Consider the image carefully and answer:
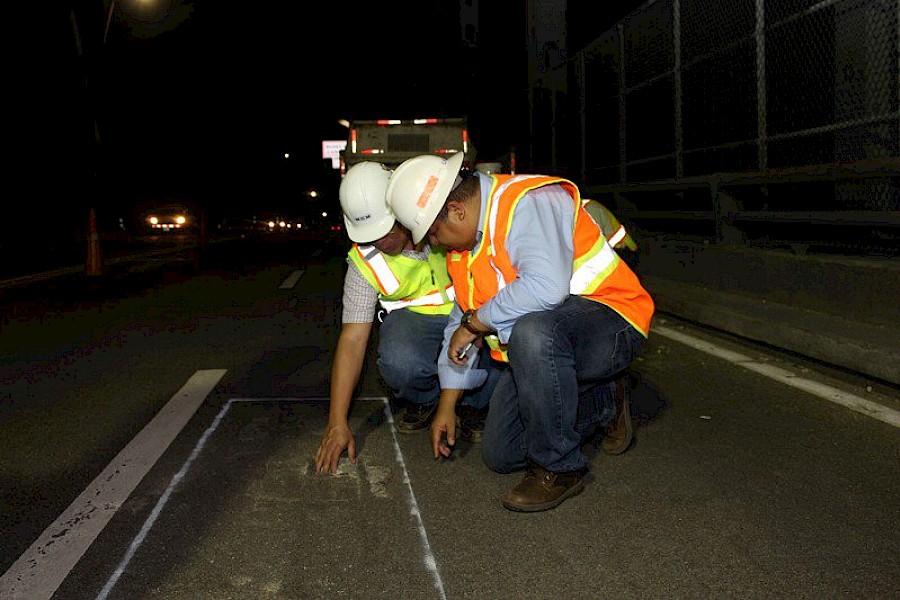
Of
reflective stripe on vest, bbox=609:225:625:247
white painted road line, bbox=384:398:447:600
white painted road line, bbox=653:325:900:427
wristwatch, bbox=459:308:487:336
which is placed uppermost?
reflective stripe on vest, bbox=609:225:625:247

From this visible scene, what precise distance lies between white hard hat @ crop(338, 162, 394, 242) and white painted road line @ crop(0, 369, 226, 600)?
4.84 ft

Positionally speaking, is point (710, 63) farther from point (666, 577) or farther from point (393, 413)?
point (666, 577)

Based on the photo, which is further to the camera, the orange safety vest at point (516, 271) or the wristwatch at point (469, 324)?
the wristwatch at point (469, 324)

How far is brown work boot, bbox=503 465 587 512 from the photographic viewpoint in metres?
3.81

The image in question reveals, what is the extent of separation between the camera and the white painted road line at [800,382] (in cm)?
527

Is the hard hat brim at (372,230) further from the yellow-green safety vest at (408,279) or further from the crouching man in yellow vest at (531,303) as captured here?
the crouching man in yellow vest at (531,303)

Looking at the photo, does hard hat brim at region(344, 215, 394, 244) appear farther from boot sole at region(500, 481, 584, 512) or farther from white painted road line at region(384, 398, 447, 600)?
boot sole at region(500, 481, 584, 512)

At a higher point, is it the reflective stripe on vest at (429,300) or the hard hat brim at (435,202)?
the hard hat brim at (435,202)

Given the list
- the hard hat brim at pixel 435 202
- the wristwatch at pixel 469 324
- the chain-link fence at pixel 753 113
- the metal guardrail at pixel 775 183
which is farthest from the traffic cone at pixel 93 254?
the hard hat brim at pixel 435 202

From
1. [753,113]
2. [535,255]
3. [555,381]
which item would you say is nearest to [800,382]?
[555,381]

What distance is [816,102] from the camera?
1007cm

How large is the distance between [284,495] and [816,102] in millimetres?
8131

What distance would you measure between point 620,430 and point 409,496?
119 centimetres

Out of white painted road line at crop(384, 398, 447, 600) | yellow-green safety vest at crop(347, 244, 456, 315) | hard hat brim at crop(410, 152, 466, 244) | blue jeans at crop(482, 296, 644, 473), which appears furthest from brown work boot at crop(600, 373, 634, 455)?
hard hat brim at crop(410, 152, 466, 244)
